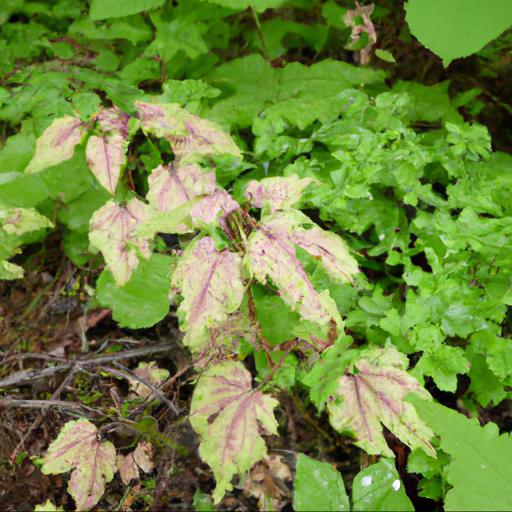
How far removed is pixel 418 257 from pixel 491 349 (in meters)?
0.55

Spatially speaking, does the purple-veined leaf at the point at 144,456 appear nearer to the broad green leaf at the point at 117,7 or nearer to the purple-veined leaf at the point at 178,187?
the purple-veined leaf at the point at 178,187

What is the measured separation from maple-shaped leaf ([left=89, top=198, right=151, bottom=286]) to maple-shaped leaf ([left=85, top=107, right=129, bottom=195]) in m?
0.08

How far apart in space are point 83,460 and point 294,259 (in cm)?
82

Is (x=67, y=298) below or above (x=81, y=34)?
below

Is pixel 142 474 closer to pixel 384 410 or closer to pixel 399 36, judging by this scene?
pixel 384 410

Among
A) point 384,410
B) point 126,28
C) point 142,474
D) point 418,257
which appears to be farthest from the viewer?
point 126,28

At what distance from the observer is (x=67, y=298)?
192 cm

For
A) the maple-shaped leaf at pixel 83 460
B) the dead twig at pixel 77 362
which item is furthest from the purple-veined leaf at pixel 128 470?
the dead twig at pixel 77 362

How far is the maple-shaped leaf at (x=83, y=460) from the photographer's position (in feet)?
4.44

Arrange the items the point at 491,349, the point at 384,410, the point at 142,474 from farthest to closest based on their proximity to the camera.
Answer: the point at 142,474, the point at 491,349, the point at 384,410

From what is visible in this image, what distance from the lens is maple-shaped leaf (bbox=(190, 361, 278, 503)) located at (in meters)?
1.18

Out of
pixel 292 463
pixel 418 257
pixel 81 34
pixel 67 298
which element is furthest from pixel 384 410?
pixel 81 34

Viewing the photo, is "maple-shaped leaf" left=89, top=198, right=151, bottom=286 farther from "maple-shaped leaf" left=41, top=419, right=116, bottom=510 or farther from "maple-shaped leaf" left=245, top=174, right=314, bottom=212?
"maple-shaped leaf" left=41, top=419, right=116, bottom=510

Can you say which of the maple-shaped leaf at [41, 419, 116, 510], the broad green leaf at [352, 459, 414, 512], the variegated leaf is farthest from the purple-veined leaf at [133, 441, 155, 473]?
the variegated leaf
